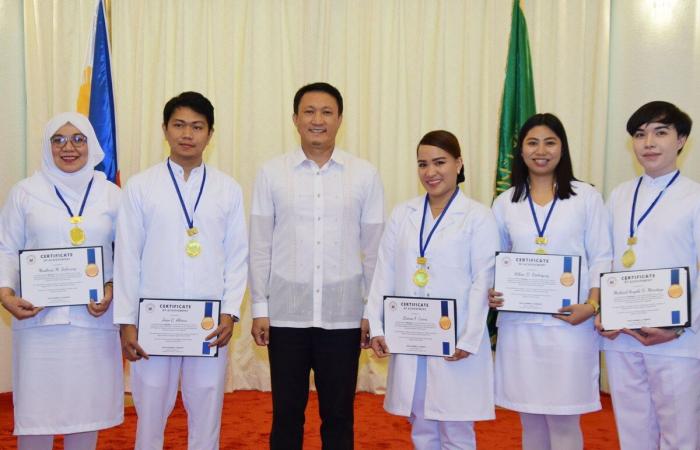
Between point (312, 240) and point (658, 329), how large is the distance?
1624 millimetres

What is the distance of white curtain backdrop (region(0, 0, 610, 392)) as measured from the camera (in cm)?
612

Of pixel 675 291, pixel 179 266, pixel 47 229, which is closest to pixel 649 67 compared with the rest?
pixel 675 291

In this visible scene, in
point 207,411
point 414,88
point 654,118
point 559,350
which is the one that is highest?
point 414,88

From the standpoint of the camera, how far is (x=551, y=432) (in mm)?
3346

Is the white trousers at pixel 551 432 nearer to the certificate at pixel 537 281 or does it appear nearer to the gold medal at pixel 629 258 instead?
the certificate at pixel 537 281

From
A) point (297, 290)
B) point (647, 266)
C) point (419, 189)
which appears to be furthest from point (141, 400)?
point (419, 189)

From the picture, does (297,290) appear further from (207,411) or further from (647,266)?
(647,266)

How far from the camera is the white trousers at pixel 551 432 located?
332 centimetres

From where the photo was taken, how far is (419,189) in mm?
6297

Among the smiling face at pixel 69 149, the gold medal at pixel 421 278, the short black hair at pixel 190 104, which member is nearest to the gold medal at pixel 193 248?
the short black hair at pixel 190 104

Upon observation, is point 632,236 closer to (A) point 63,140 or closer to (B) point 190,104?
(B) point 190,104

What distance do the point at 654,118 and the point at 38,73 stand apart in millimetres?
4909

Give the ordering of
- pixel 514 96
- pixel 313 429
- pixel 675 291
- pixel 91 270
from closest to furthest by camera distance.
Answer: pixel 675 291
pixel 91 270
pixel 313 429
pixel 514 96

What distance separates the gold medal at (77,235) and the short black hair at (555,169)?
6.77ft
